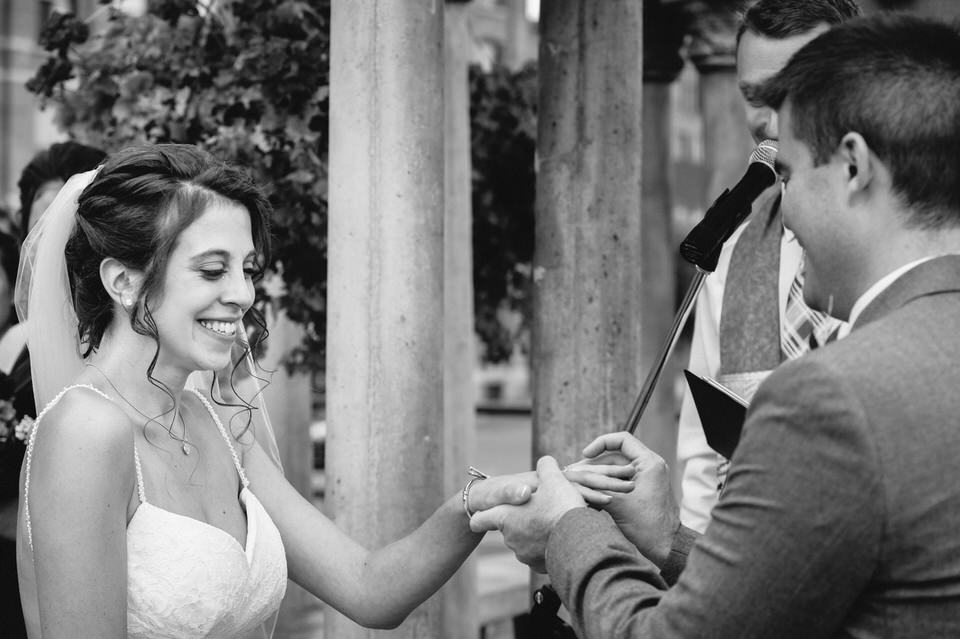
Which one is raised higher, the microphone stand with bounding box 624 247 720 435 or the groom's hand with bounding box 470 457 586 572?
the microphone stand with bounding box 624 247 720 435

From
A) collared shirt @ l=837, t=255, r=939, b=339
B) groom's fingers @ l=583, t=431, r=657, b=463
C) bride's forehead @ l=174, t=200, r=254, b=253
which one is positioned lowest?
groom's fingers @ l=583, t=431, r=657, b=463

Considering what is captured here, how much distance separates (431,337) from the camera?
310cm

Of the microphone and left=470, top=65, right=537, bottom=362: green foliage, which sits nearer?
the microphone

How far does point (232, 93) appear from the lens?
399 cm

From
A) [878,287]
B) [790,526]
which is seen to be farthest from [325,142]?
[790,526]

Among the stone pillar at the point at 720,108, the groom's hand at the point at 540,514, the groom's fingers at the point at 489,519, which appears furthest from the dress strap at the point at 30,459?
the stone pillar at the point at 720,108

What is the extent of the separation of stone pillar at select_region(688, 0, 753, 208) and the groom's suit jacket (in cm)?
585

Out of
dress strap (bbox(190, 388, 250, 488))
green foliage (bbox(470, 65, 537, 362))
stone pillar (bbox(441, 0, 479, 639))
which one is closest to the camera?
dress strap (bbox(190, 388, 250, 488))

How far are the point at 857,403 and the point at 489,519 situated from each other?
1161 millimetres

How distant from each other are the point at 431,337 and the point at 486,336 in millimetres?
2386

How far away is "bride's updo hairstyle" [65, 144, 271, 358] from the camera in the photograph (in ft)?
8.75

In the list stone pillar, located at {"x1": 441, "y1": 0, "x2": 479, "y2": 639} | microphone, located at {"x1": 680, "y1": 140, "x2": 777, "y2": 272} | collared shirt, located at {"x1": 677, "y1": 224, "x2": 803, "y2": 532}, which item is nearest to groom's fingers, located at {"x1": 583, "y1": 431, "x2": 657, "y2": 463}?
microphone, located at {"x1": 680, "y1": 140, "x2": 777, "y2": 272}

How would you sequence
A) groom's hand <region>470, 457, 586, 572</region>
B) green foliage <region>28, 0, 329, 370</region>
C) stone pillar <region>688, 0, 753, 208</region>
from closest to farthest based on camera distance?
groom's hand <region>470, 457, 586, 572</region>
green foliage <region>28, 0, 329, 370</region>
stone pillar <region>688, 0, 753, 208</region>

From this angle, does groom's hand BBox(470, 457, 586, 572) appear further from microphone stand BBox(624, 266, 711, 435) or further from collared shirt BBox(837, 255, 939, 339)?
collared shirt BBox(837, 255, 939, 339)
